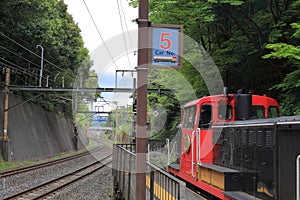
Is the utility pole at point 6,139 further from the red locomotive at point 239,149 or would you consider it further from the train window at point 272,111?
the train window at point 272,111

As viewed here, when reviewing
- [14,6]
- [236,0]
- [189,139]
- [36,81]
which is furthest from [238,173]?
[36,81]

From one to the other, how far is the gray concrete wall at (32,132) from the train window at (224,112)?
17.4 meters

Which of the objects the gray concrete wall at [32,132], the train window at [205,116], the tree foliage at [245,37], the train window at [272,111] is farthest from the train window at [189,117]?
the gray concrete wall at [32,132]

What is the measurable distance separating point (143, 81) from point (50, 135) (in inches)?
1140

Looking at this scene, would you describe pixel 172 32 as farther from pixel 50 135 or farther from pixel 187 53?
pixel 50 135

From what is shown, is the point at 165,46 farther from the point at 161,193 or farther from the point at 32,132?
the point at 32,132

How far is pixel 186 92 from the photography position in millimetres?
17703

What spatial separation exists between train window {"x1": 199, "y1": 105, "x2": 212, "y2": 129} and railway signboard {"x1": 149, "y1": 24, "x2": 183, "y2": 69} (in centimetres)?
432

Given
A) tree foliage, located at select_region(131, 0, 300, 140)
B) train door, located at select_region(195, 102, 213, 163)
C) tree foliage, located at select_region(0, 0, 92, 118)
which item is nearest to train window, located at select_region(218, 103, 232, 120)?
train door, located at select_region(195, 102, 213, 163)

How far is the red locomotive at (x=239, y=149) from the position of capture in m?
5.36

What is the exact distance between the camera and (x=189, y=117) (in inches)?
388

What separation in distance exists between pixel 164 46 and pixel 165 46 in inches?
0.5

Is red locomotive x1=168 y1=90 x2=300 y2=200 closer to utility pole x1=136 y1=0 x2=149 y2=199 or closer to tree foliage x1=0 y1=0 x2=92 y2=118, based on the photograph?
utility pole x1=136 y1=0 x2=149 y2=199

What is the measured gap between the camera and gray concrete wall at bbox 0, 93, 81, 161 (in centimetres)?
2400
